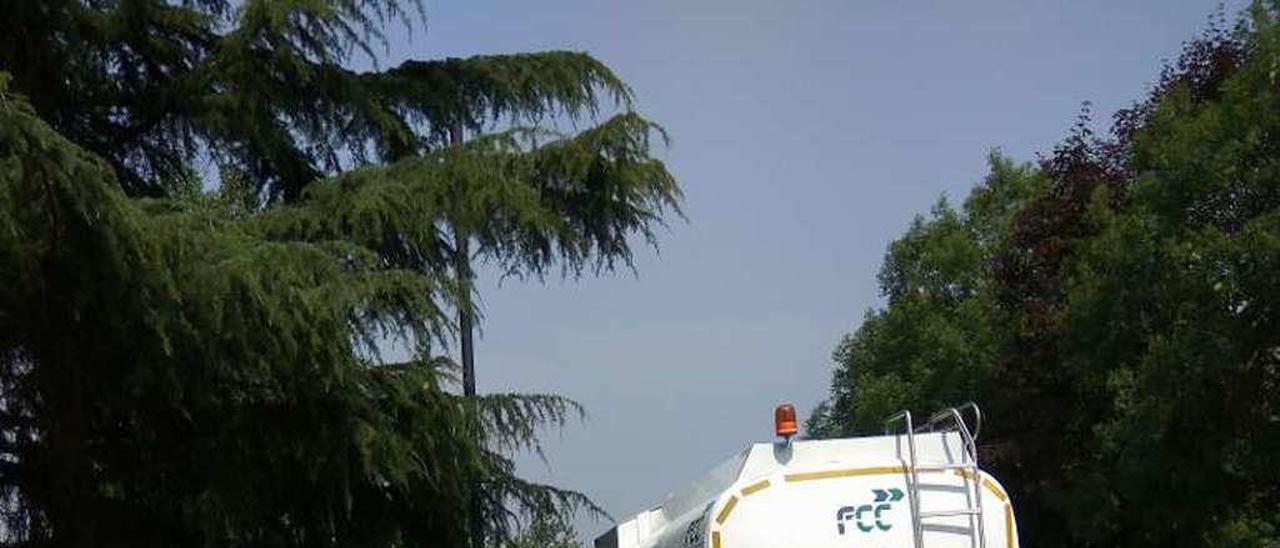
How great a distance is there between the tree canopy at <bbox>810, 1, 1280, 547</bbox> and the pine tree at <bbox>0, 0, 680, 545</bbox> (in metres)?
7.65

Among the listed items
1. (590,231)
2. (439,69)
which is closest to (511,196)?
(590,231)

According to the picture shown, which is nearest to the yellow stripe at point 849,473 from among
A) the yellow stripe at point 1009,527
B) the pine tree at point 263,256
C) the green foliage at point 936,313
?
the yellow stripe at point 1009,527

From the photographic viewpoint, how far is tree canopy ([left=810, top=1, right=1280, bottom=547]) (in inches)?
732

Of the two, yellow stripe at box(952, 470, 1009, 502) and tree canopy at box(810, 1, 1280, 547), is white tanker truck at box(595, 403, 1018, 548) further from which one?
tree canopy at box(810, 1, 1280, 547)

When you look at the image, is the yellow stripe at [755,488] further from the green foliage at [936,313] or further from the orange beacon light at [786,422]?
the green foliage at [936,313]

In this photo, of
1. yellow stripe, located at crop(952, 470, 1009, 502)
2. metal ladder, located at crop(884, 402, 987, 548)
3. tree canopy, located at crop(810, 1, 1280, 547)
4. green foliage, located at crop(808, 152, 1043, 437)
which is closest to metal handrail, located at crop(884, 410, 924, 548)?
metal ladder, located at crop(884, 402, 987, 548)

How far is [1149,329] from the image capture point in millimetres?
20703

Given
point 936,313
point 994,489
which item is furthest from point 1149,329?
point 936,313

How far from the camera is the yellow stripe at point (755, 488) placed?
8.91 m

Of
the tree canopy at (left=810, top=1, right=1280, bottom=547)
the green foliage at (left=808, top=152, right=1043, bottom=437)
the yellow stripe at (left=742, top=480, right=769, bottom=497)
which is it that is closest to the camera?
the yellow stripe at (left=742, top=480, right=769, bottom=497)

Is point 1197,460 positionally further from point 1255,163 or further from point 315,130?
point 315,130

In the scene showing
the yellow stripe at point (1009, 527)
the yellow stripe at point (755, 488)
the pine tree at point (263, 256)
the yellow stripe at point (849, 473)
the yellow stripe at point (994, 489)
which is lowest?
the yellow stripe at point (1009, 527)

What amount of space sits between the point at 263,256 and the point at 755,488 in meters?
3.33

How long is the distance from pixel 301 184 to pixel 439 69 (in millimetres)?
1634
